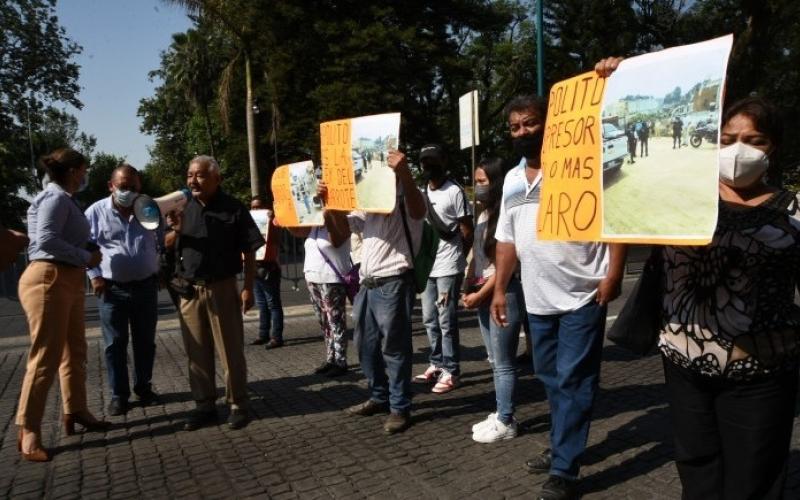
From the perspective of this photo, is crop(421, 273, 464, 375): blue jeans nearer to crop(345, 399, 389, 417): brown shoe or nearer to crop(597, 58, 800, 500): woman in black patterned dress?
crop(345, 399, 389, 417): brown shoe

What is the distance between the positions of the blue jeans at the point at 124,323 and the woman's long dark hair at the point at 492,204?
2.72 metres

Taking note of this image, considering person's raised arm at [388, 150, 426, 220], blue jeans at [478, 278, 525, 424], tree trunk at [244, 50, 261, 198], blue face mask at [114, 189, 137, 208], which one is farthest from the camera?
tree trunk at [244, 50, 261, 198]

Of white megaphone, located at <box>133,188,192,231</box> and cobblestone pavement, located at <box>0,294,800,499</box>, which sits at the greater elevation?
white megaphone, located at <box>133,188,192,231</box>

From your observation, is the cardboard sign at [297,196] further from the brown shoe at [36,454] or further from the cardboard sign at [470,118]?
the cardboard sign at [470,118]

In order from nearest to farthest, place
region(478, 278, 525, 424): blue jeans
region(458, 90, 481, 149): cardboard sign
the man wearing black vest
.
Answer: region(478, 278, 525, 424): blue jeans < the man wearing black vest < region(458, 90, 481, 149): cardboard sign

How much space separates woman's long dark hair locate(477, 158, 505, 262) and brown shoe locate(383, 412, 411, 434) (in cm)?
124

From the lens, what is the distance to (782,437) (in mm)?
2314

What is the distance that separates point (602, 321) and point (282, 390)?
3.31 meters

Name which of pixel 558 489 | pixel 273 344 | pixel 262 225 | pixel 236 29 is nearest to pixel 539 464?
pixel 558 489

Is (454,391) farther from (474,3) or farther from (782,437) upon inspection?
(474,3)

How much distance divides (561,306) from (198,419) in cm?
287

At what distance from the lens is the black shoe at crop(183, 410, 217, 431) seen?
4.66 metres

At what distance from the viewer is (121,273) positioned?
16.2 feet

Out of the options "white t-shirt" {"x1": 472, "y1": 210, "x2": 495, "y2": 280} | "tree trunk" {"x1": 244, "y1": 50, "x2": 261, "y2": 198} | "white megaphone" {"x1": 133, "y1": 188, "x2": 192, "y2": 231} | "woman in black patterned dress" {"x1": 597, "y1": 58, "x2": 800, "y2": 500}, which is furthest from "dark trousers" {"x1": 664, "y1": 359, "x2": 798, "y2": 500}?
"tree trunk" {"x1": 244, "y1": 50, "x2": 261, "y2": 198}
